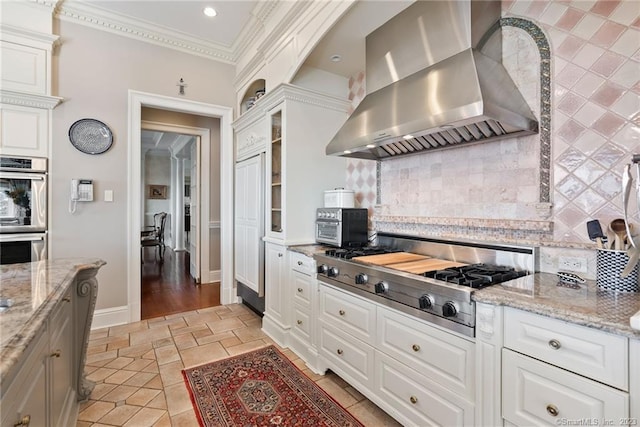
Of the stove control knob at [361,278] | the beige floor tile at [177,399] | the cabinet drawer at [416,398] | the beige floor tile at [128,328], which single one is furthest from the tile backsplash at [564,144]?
the beige floor tile at [128,328]

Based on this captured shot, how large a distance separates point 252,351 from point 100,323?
1.85m

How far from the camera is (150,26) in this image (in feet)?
11.2

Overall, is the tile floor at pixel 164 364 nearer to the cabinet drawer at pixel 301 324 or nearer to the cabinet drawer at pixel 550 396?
the cabinet drawer at pixel 301 324

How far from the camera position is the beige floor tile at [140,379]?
2.20 m

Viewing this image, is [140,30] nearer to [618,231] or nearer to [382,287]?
[382,287]

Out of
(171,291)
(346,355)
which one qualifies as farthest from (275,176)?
(171,291)

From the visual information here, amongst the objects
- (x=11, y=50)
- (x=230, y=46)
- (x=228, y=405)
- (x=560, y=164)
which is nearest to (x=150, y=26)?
(x=230, y=46)

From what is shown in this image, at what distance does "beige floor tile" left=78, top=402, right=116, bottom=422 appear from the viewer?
1.84m

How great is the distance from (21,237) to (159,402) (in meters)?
2.23

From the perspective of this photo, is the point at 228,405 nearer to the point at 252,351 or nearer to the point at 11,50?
the point at 252,351

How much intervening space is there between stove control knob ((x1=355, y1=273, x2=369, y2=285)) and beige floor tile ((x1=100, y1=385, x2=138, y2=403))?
176cm

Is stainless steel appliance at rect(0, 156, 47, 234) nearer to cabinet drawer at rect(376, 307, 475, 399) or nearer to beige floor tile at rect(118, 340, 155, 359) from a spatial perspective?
beige floor tile at rect(118, 340, 155, 359)

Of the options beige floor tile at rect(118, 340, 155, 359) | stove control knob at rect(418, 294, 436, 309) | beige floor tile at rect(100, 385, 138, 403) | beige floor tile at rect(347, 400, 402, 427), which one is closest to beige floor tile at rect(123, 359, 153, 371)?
beige floor tile at rect(118, 340, 155, 359)

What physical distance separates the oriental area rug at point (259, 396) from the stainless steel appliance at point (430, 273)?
0.75 meters
